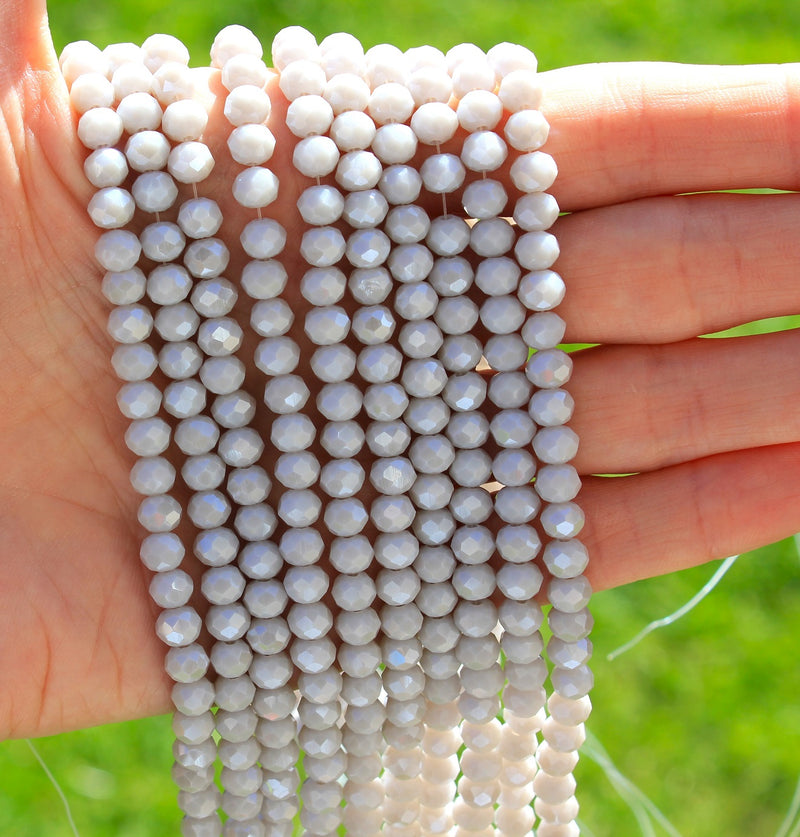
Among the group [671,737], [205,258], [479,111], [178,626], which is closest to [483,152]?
[479,111]

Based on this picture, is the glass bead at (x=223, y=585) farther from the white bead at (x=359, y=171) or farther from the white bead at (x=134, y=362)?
the white bead at (x=359, y=171)

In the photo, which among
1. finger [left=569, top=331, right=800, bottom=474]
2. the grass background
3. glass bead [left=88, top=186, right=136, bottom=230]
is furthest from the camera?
the grass background

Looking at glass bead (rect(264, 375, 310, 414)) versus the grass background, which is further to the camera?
the grass background

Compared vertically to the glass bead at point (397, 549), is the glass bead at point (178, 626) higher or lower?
lower

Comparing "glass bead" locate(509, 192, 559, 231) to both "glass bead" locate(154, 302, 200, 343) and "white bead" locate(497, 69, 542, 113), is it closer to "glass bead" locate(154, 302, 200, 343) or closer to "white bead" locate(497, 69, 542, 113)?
"white bead" locate(497, 69, 542, 113)

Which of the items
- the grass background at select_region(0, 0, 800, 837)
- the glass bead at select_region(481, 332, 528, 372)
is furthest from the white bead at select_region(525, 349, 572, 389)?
the grass background at select_region(0, 0, 800, 837)

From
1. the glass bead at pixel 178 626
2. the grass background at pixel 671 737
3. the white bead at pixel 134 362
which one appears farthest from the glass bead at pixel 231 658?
the grass background at pixel 671 737
